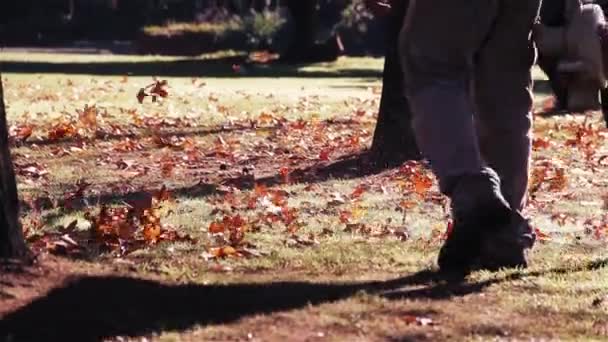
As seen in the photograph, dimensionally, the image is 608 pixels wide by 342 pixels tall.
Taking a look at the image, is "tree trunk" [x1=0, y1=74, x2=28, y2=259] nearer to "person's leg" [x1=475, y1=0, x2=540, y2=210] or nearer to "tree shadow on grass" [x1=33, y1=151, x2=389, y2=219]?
"person's leg" [x1=475, y1=0, x2=540, y2=210]

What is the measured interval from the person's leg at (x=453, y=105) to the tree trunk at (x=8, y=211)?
1334mm

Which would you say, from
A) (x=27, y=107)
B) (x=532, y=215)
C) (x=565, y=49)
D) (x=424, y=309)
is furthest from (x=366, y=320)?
(x=27, y=107)

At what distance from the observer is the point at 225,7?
1754 inches

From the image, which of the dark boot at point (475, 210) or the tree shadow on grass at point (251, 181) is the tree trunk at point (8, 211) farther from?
the tree shadow on grass at point (251, 181)

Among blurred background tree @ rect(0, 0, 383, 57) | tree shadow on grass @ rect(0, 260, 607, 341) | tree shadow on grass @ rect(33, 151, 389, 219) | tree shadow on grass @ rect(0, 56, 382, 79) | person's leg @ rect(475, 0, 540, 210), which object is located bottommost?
blurred background tree @ rect(0, 0, 383, 57)

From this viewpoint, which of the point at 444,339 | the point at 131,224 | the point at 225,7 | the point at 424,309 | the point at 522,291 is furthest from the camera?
the point at 225,7

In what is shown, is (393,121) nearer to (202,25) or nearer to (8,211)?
(8,211)

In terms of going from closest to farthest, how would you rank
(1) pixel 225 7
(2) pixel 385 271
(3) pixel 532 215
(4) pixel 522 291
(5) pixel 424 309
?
(5) pixel 424 309 → (4) pixel 522 291 → (2) pixel 385 271 → (3) pixel 532 215 → (1) pixel 225 7

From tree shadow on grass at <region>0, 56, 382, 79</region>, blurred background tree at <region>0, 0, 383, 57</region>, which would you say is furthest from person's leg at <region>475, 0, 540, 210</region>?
blurred background tree at <region>0, 0, 383, 57</region>

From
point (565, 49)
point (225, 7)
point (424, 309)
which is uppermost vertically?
point (565, 49)

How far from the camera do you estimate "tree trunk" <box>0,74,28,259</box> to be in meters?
4.38

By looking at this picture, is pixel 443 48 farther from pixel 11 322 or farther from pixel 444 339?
pixel 11 322

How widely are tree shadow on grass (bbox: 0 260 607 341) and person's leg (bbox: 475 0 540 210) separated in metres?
0.41

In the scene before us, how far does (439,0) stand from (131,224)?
1.82 meters
